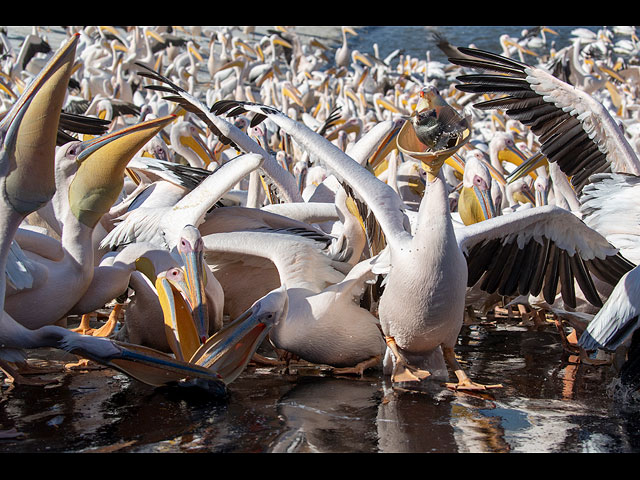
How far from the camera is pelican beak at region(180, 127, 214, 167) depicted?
28.7 ft

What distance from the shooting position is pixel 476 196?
6246 millimetres

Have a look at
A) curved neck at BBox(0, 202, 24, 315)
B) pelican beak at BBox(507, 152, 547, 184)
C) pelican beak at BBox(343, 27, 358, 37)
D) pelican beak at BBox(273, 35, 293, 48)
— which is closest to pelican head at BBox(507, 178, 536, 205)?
pelican beak at BBox(507, 152, 547, 184)

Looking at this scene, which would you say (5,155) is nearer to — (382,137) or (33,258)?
(33,258)

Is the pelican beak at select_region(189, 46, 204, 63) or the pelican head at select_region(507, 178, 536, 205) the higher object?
the pelican beak at select_region(189, 46, 204, 63)

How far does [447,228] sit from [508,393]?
0.80 metres

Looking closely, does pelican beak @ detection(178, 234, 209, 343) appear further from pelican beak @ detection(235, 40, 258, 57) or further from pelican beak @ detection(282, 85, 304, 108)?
pelican beak @ detection(235, 40, 258, 57)

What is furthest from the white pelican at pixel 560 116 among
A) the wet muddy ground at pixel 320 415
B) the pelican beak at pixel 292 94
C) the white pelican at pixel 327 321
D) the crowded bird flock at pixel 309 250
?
the pelican beak at pixel 292 94

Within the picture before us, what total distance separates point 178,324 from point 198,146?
506 centimetres

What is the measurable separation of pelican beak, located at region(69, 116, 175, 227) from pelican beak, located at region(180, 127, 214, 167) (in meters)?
4.45

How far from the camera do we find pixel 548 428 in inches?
128

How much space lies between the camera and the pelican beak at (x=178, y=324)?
159 inches

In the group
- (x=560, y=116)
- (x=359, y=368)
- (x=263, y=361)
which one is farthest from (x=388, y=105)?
(x=359, y=368)

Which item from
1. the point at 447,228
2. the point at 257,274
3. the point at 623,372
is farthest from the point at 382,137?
the point at 623,372

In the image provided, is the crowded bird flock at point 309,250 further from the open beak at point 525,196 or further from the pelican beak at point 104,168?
the open beak at point 525,196
